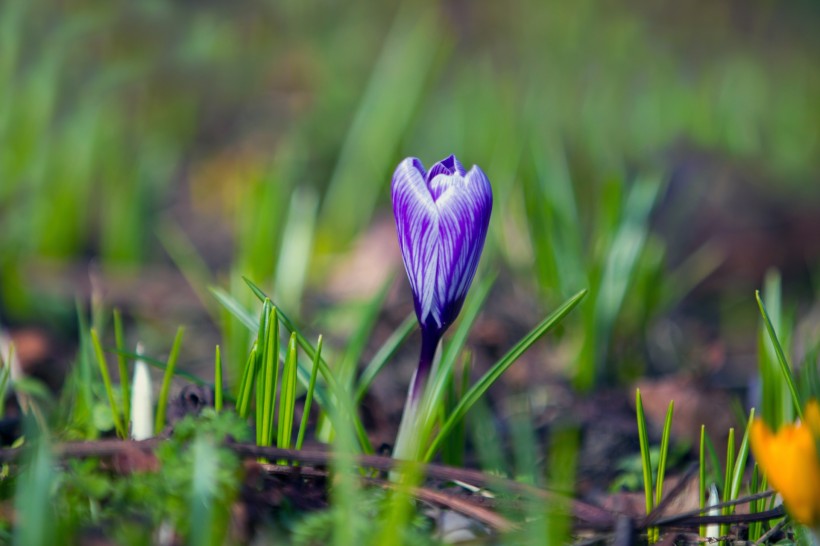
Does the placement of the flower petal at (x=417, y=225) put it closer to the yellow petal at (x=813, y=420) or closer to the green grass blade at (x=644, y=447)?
the green grass blade at (x=644, y=447)

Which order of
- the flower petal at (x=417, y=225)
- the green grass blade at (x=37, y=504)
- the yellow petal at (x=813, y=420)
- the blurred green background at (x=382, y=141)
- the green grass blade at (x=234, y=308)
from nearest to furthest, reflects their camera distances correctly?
the green grass blade at (x=37, y=504), the yellow petal at (x=813, y=420), the flower petal at (x=417, y=225), the green grass blade at (x=234, y=308), the blurred green background at (x=382, y=141)

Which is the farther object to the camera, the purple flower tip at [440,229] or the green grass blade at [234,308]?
the green grass blade at [234,308]

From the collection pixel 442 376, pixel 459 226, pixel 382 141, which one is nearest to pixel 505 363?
pixel 442 376

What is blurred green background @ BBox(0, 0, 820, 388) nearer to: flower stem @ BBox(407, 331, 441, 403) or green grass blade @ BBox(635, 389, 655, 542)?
flower stem @ BBox(407, 331, 441, 403)

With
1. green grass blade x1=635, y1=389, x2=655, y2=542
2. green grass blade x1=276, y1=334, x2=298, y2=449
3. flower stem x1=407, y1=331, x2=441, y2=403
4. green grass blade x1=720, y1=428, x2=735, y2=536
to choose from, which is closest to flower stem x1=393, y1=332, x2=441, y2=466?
flower stem x1=407, y1=331, x2=441, y2=403

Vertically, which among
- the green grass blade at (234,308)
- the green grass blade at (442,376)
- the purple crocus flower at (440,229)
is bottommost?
the green grass blade at (442,376)

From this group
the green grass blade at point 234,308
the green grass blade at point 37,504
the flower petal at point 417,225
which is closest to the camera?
the green grass blade at point 37,504

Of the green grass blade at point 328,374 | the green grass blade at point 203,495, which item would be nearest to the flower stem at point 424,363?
the green grass blade at point 328,374

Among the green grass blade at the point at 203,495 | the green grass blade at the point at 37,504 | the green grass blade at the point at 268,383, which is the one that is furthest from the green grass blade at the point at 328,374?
the green grass blade at the point at 37,504

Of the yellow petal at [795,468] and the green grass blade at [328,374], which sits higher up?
the green grass blade at [328,374]
